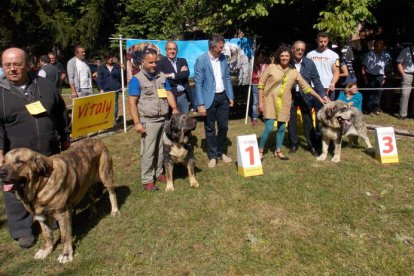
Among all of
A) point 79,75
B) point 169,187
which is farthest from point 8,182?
point 79,75

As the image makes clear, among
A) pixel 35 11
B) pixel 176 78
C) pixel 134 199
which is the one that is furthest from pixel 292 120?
pixel 35 11

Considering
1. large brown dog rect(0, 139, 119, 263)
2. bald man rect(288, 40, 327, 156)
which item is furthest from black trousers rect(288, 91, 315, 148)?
large brown dog rect(0, 139, 119, 263)

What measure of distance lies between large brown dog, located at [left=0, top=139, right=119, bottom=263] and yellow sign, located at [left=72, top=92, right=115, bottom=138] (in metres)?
3.56

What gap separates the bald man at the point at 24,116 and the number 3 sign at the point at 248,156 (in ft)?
9.06

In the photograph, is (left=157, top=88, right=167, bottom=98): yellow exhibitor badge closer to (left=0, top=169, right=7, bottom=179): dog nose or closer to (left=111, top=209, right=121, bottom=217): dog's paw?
(left=111, top=209, right=121, bottom=217): dog's paw

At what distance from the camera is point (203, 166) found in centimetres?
625

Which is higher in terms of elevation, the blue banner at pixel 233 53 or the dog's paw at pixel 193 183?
the blue banner at pixel 233 53

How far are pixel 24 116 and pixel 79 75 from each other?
5357mm

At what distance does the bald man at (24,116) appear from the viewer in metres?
3.38

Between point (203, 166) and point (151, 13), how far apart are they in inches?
710

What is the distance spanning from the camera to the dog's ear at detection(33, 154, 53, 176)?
3.20 m

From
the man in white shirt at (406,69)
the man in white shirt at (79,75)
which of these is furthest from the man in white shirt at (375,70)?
the man in white shirt at (79,75)

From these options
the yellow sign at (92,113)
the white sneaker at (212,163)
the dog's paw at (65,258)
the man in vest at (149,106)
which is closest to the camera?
the dog's paw at (65,258)

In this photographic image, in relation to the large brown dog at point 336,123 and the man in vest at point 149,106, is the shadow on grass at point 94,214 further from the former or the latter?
the large brown dog at point 336,123
